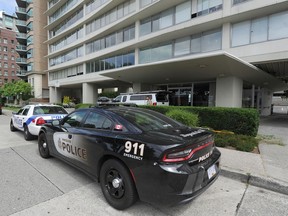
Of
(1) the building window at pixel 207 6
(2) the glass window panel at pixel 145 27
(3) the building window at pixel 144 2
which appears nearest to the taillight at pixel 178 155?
(1) the building window at pixel 207 6

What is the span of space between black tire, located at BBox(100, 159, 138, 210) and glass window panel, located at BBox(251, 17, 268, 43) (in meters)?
13.7

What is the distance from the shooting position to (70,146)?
4.09 m

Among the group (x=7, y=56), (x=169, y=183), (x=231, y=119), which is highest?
(x=7, y=56)

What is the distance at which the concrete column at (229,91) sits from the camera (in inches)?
533

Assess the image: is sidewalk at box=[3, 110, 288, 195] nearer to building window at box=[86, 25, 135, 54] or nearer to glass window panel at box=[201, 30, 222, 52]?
glass window panel at box=[201, 30, 222, 52]

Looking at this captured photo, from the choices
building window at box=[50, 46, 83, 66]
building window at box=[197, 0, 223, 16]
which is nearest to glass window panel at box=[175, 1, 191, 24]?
building window at box=[197, 0, 223, 16]

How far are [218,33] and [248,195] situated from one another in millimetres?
13794

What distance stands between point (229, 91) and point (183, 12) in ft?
26.4

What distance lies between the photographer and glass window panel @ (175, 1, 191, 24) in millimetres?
15806

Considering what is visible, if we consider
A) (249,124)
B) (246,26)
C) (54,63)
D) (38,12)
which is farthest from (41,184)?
(38,12)

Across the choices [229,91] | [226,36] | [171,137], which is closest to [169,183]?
[171,137]

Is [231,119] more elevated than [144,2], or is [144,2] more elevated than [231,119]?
[144,2]

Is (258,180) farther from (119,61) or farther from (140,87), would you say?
(119,61)

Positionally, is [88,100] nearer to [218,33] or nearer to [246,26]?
[218,33]
